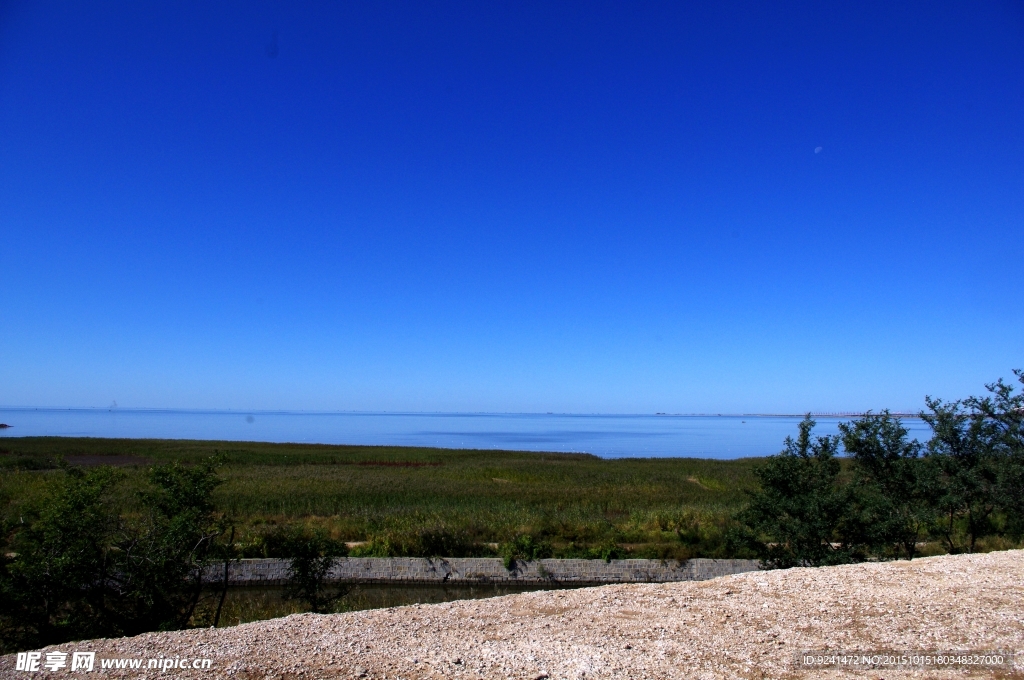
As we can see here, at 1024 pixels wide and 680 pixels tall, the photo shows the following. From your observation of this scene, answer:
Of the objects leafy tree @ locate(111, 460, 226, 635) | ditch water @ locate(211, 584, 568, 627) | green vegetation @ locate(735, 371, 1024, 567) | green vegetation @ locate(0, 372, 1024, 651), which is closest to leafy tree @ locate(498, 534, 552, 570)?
green vegetation @ locate(0, 372, 1024, 651)

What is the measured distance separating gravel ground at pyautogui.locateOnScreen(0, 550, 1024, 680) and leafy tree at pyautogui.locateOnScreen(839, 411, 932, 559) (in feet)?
16.7

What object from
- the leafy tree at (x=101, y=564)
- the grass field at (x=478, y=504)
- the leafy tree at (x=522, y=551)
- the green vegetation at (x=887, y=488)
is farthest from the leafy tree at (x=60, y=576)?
the green vegetation at (x=887, y=488)

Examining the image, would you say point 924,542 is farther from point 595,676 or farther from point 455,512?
point 595,676

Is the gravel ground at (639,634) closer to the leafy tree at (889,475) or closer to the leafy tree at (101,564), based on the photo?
the leafy tree at (101,564)

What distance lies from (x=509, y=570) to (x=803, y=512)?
8.37 m

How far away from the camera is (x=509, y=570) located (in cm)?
1795

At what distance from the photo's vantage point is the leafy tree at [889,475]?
14484 mm

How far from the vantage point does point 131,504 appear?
896 inches

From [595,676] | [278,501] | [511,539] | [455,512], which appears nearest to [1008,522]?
[511,539]

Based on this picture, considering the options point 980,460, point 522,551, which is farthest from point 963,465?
point 522,551

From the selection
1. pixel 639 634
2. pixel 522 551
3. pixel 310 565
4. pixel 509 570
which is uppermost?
pixel 639 634

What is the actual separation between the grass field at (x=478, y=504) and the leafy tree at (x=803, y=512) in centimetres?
488

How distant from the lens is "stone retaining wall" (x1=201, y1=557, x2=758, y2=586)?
17547 millimetres

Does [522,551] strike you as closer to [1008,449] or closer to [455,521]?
[455,521]
